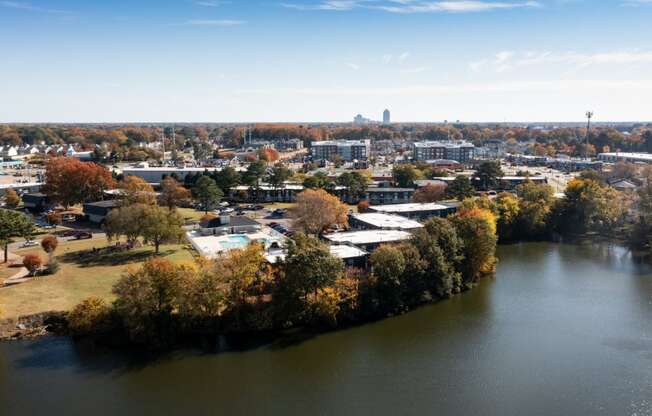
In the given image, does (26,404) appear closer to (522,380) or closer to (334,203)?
(522,380)

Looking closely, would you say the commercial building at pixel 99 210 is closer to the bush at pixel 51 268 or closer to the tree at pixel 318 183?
the bush at pixel 51 268

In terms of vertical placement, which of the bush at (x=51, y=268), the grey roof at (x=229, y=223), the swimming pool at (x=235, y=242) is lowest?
the bush at (x=51, y=268)

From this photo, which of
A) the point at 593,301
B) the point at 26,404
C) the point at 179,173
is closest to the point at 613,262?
the point at 593,301

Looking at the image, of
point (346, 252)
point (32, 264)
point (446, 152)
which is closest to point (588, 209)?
point (346, 252)

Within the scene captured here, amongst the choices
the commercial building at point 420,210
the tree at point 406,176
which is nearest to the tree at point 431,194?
the commercial building at point 420,210

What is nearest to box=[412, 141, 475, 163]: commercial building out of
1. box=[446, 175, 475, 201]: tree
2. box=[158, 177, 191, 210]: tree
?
box=[446, 175, 475, 201]: tree

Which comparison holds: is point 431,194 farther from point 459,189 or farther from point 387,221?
point 387,221

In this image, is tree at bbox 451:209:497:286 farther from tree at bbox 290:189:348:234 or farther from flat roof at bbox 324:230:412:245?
tree at bbox 290:189:348:234

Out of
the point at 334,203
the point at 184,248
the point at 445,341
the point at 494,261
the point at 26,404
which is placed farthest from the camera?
the point at 334,203
